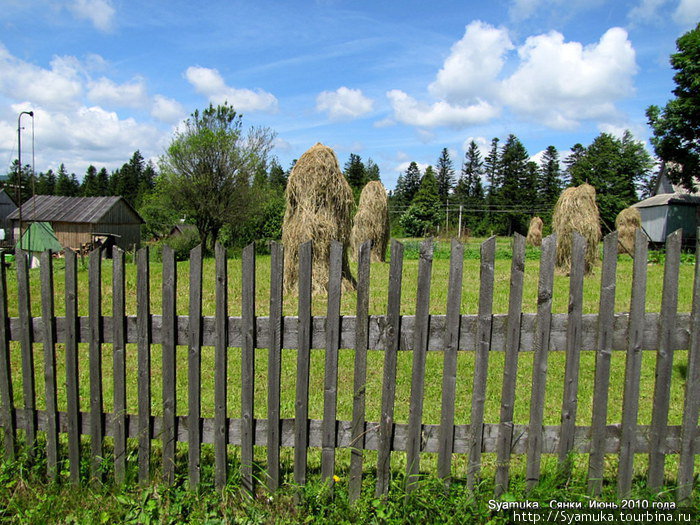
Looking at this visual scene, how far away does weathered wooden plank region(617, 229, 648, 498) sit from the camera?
8.16 ft

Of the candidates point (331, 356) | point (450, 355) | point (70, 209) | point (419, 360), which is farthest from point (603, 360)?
point (70, 209)

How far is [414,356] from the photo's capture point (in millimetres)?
2586

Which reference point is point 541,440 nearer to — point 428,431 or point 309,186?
point 428,431

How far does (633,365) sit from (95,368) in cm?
307

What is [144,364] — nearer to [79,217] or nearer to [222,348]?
[222,348]

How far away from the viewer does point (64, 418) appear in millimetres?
2945

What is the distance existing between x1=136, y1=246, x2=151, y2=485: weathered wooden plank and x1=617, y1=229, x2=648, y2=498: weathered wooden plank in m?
2.64

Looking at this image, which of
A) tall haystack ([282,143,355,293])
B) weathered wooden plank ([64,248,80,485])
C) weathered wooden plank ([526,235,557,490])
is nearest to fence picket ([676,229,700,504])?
weathered wooden plank ([526,235,557,490])

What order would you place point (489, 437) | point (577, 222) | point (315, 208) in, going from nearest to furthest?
point (489, 437) → point (315, 208) → point (577, 222)

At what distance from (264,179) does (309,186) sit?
2353cm

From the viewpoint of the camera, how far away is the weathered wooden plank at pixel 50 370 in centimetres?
282

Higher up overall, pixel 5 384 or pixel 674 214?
pixel 674 214

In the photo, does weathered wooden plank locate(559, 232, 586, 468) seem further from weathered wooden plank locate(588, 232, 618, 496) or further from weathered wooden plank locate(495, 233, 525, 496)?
weathered wooden plank locate(495, 233, 525, 496)

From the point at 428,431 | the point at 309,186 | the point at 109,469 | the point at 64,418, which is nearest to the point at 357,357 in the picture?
the point at 428,431
